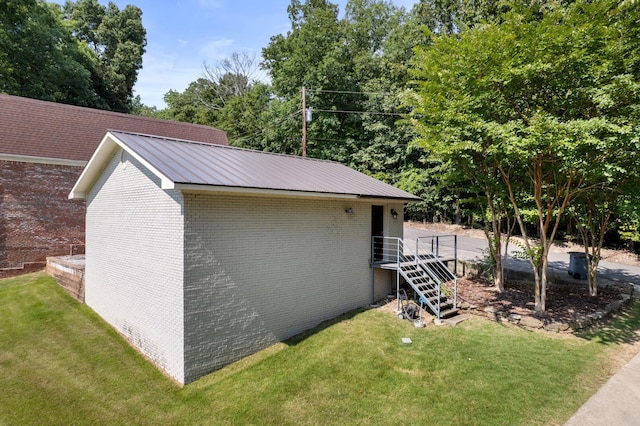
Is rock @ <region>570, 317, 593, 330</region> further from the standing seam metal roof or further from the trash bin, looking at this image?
the standing seam metal roof

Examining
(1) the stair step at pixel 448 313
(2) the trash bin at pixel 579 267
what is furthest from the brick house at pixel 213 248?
(2) the trash bin at pixel 579 267

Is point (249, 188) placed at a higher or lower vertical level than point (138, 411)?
higher

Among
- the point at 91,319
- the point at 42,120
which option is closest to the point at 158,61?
the point at 42,120

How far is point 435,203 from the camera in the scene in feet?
80.5

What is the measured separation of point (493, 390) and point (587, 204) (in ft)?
27.7

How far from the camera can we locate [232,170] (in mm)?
7637

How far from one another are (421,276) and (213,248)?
20.6 feet

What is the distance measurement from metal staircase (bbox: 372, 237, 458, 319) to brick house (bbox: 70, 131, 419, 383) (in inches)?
28.3

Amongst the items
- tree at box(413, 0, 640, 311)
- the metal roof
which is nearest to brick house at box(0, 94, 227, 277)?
the metal roof

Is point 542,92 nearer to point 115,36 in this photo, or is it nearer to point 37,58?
point 37,58

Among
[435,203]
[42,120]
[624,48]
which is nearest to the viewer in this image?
[624,48]

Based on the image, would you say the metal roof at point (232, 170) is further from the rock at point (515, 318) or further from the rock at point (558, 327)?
the rock at point (558, 327)

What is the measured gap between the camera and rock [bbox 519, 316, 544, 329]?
852cm

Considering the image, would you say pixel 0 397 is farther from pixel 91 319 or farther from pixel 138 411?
pixel 91 319
